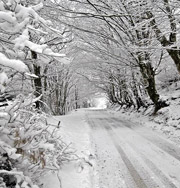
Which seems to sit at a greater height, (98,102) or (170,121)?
(170,121)

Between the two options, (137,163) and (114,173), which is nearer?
(114,173)

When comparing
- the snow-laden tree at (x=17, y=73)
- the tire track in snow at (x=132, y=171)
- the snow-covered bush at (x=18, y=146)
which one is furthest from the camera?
the tire track in snow at (x=132, y=171)

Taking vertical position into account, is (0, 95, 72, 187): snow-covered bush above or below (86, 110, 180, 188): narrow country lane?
above

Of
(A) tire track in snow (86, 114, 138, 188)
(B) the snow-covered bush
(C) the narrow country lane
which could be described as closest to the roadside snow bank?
(C) the narrow country lane

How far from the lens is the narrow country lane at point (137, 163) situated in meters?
3.76

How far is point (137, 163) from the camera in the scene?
4.75 meters

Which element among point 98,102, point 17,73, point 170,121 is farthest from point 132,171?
point 98,102

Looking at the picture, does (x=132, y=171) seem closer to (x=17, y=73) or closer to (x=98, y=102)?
(x=17, y=73)

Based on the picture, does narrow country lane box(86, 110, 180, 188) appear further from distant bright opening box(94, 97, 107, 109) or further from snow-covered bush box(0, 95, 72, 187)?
distant bright opening box(94, 97, 107, 109)

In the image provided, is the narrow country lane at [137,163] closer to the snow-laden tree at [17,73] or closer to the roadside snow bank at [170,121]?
the roadside snow bank at [170,121]

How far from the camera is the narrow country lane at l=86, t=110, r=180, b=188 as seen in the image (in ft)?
12.3

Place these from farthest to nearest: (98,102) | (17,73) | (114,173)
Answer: (98,102) < (114,173) < (17,73)

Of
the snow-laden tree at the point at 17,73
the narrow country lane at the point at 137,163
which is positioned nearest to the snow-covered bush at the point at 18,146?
the snow-laden tree at the point at 17,73

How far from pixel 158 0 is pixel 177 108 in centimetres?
651
